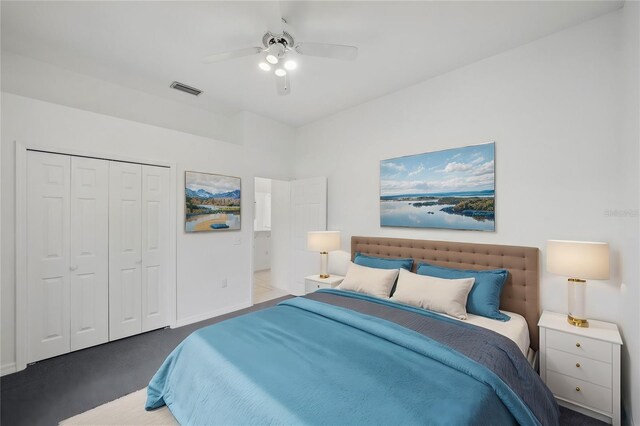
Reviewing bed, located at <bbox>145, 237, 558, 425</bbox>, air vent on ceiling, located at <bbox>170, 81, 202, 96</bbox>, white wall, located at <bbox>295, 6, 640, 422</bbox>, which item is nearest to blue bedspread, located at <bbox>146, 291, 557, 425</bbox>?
bed, located at <bbox>145, 237, 558, 425</bbox>

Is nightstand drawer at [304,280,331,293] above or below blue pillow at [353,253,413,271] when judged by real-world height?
below

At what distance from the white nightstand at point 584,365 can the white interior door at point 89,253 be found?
4.16 meters

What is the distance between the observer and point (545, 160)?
A: 2.44 metres

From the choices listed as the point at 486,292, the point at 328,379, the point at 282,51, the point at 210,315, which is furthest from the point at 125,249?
the point at 486,292

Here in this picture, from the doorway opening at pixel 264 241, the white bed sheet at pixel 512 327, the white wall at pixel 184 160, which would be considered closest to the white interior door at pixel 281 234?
the doorway opening at pixel 264 241

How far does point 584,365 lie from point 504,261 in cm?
91

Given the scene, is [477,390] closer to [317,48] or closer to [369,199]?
[317,48]

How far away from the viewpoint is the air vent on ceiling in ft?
11.1

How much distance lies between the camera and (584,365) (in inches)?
76.2

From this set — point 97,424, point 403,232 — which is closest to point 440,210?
point 403,232

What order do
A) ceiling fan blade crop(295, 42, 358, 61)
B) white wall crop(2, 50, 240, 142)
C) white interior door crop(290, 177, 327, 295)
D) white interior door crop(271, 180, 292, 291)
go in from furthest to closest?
white interior door crop(271, 180, 292, 291) < white interior door crop(290, 177, 327, 295) < white wall crop(2, 50, 240, 142) < ceiling fan blade crop(295, 42, 358, 61)

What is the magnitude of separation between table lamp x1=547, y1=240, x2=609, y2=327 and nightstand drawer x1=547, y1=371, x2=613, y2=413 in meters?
0.40

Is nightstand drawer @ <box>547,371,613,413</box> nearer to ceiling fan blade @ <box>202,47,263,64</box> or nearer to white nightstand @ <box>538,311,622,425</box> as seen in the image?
white nightstand @ <box>538,311,622,425</box>

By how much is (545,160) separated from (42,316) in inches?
193
